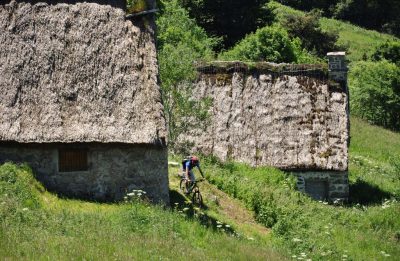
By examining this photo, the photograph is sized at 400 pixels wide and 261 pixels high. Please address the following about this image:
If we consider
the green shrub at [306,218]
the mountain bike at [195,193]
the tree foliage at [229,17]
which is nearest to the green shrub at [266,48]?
the tree foliage at [229,17]

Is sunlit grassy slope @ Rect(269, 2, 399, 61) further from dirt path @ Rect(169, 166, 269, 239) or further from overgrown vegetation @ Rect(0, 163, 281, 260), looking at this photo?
overgrown vegetation @ Rect(0, 163, 281, 260)

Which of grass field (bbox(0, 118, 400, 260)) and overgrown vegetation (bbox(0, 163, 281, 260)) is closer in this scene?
overgrown vegetation (bbox(0, 163, 281, 260))

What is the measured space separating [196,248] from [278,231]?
4.86 meters

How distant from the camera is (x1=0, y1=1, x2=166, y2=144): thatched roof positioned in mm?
17672

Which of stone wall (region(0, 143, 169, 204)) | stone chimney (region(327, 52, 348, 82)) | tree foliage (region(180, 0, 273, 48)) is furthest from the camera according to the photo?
tree foliage (region(180, 0, 273, 48))

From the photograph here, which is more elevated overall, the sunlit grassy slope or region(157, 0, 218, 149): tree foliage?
the sunlit grassy slope

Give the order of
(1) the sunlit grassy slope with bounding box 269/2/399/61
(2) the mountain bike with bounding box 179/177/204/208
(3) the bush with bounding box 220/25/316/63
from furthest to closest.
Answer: (1) the sunlit grassy slope with bounding box 269/2/399/61 < (3) the bush with bounding box 220/25/316/63 < (2) the mountain bike with bounding box 179/177/204/208

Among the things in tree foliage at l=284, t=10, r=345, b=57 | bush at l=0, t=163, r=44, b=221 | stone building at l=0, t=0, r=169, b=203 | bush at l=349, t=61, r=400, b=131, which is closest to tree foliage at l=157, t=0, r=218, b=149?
stone building at l=0, t=0, r=169, b=203

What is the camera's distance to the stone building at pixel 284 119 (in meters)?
26.4

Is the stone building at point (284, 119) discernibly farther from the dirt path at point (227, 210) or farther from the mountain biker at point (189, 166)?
the mountain biker at point (189, 166)

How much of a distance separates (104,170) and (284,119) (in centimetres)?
1083

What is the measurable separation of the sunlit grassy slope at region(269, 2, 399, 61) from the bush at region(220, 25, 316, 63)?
12.1m

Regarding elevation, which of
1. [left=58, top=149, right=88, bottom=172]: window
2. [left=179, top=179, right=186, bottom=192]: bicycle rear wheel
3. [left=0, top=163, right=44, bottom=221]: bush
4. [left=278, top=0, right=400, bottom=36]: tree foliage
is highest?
[left=278, top=0, right=400, bottom=36]: tree foliage

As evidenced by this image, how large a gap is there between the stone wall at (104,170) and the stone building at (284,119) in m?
8.15
